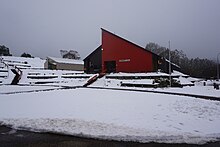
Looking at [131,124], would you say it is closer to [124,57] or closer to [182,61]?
[124,57]

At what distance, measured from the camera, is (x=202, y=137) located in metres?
4.75

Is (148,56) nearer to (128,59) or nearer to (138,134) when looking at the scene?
(128,59)

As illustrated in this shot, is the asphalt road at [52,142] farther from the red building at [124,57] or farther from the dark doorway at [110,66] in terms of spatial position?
the dark doorway at [110,66]

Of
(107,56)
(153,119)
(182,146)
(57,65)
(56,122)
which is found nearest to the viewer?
(182,146)

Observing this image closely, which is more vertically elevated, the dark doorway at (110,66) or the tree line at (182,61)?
the tree line at (182,61)

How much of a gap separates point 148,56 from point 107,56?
8.17 meters

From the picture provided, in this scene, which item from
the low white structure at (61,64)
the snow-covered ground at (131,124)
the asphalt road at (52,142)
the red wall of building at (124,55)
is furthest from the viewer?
the low white structure at (61,64)

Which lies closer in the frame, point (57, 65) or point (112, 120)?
point (112, 120)

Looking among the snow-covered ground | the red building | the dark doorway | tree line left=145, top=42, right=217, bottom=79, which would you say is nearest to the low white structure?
the red building

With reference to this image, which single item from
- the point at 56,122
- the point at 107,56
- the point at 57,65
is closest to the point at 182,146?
the point at 56,122

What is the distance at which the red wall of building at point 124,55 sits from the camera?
31609mm

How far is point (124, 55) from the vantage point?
33500 millimetres

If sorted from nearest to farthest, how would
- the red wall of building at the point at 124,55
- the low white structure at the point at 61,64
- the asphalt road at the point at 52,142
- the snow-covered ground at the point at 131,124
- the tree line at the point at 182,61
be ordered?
1. the asphalt road at the point at 52,142
2. the snow-covered ground at the point at 131,124
3. the red wall of building at the point at 124,55
4. the low white structure at the point at 61,64
5. the tree line at the point at 182,61

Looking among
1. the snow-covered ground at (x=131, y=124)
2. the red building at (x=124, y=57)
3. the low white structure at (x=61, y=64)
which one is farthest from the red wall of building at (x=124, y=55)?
the snow-covered ground at (x=131, y=124)
